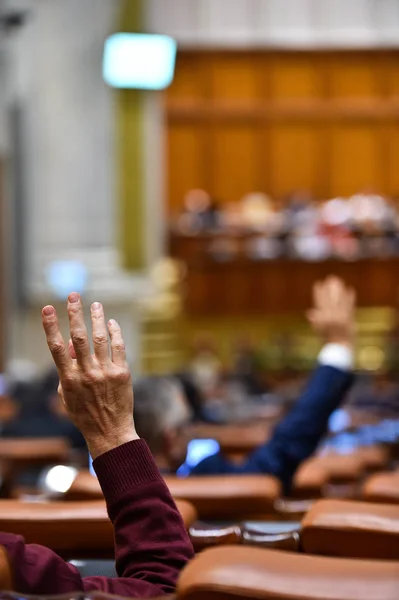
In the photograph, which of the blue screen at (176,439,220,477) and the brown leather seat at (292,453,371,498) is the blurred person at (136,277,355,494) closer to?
the blue screen at (176,439,220,477)

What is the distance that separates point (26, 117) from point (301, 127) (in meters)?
3.97

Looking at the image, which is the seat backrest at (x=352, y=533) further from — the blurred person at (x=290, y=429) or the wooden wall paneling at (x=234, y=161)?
the wooden wall paneling at (x=234, y=161)

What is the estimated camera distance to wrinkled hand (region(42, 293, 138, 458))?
56.1 inches

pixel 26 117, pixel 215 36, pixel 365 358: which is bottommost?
pixel 365 358

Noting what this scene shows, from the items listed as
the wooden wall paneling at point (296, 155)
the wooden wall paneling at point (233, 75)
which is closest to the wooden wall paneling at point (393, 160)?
the wooden wall paneling at point (296, 155)

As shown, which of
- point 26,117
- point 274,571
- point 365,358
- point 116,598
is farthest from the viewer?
point 365,358

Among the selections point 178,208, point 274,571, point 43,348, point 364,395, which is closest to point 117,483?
point 274,571

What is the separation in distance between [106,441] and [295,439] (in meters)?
1.33

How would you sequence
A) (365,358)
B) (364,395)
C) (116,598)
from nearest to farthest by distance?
(116,598) → (364,395) → (365,358)

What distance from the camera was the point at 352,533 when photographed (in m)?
1.54

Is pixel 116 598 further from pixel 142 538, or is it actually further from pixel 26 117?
pixel 26 117

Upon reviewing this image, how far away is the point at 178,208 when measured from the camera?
1201 centimetres

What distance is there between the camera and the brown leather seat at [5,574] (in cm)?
113

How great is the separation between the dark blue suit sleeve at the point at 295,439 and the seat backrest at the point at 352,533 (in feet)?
3.66
